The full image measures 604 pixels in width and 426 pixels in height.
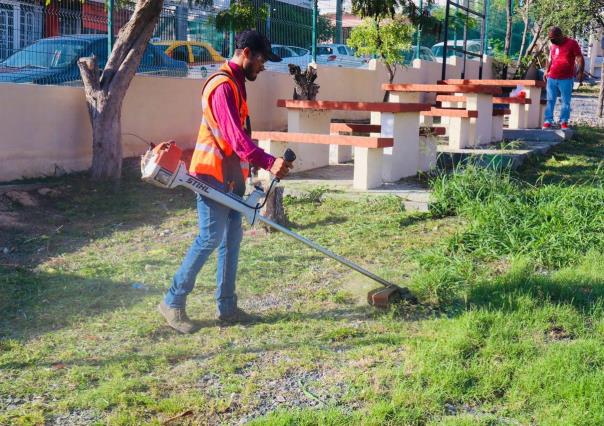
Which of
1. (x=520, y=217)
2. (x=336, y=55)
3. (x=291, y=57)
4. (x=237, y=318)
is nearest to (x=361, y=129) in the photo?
(x=520, y=217)

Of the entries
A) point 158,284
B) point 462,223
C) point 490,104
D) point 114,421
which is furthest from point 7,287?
point 490,104

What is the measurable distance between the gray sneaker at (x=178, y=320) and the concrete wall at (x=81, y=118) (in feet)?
16.5

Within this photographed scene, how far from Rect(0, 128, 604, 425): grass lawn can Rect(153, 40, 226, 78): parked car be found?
12.3ft

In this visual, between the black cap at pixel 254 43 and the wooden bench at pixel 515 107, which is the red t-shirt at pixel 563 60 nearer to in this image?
the wooden bench at pixel 515 107

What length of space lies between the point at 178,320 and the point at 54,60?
19.6 ft

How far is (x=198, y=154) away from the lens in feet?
16.1

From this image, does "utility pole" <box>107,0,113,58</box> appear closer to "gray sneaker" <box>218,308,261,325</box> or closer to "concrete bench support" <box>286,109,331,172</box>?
"concrete bench support" <box>286,109,331,172</box>

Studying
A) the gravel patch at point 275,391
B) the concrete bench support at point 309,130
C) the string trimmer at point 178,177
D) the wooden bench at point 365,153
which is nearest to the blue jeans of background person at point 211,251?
the string trimmer at point 178,177

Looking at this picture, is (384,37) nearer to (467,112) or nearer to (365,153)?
(467,112)

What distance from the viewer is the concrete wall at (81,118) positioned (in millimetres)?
9312

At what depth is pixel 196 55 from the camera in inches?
462

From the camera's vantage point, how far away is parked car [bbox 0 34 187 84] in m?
9.27

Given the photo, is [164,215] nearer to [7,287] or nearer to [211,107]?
[7,287]

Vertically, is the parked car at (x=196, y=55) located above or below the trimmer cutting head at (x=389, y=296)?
above
